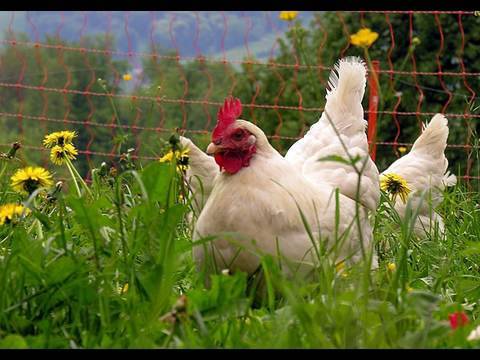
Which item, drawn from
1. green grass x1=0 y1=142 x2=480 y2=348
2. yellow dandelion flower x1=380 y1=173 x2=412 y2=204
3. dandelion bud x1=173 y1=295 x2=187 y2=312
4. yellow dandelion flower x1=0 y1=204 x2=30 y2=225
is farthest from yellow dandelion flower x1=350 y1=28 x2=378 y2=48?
yellow dandelion flower x1=380 y1=173 x2=412 y2=204

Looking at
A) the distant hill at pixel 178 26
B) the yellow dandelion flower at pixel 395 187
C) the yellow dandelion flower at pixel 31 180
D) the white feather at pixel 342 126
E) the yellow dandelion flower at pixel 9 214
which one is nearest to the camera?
the yellow dandelion flower at pixel 9 214

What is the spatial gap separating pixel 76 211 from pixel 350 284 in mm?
864

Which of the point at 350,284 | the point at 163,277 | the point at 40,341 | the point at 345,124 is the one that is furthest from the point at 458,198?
the point at 40,341

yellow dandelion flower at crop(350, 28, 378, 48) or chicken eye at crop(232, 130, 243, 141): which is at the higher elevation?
yellow dandelion flower at crop(350, 28, 378, 48)

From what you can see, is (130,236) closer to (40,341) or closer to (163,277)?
(163,277)

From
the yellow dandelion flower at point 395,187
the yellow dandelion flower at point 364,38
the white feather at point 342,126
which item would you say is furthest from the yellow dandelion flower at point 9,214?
the yellow dandelion flower at point 395,187

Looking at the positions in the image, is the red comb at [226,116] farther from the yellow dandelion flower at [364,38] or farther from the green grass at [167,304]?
the yellow dandelion flower at [364,38]

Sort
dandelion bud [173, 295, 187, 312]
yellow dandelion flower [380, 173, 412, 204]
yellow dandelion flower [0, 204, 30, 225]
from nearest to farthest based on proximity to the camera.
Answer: dandelion bud [173, 295, 187, 312] → yellow dandelion flower [0, 204, 30, 225] → yellow dandelion flower [380, 173, 412, 204]

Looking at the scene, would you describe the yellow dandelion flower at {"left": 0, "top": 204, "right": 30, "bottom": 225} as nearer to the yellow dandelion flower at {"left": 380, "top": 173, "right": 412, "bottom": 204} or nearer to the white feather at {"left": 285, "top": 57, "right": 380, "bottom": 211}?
the white feather at {"left": 285, "top": 57, "right": 380, "bottom": 211}

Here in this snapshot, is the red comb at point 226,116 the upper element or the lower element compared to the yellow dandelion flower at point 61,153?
upper

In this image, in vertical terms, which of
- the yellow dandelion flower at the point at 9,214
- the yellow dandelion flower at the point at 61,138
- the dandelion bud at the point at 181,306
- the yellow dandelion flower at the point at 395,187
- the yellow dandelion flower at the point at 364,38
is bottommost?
the dandelion bud at the point at 181,306

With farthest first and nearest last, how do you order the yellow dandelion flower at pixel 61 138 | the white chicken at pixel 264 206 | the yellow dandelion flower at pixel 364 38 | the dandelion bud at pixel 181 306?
the yellow dandelion flower at pixel 61 138, the white chicken at pixel 264 206, the yellow dandelion flower at pixel 364 38, the dandelion bud at pixel 181 306

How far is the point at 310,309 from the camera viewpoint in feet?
7.64

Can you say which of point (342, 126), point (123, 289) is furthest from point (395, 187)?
point (123, 289)
